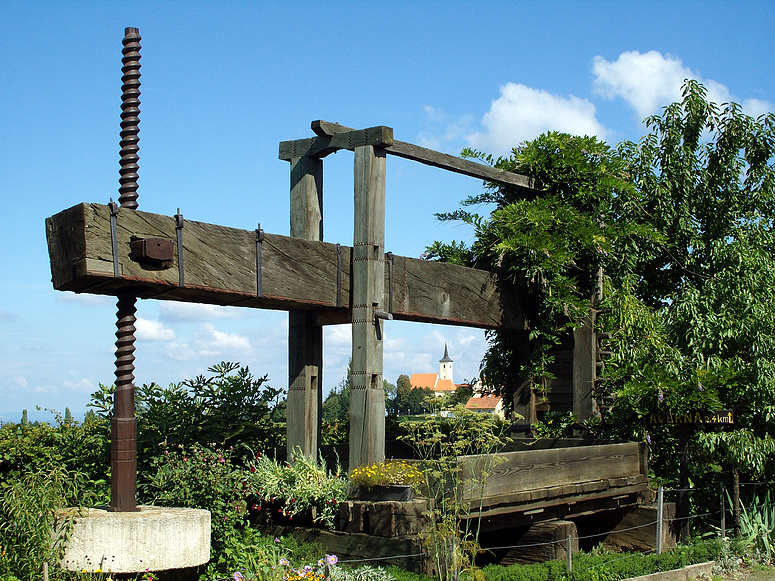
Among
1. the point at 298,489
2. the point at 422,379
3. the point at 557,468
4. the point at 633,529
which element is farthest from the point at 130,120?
the point at 422,379

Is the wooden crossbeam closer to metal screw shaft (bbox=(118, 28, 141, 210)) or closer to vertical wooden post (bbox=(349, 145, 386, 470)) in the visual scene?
vertical wooden post (bbox=(349, 145, 386, 470))

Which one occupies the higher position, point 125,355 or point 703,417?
point 125,355

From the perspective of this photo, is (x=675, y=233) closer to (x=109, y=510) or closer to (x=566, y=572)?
(x=566, y=572)

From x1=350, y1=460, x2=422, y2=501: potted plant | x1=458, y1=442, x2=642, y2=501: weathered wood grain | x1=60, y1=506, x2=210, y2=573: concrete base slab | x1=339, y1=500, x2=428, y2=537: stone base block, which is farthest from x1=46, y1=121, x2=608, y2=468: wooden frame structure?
x1=60, y1=506, x2=210, y2=573: concrete base slab

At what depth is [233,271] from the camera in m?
7.76

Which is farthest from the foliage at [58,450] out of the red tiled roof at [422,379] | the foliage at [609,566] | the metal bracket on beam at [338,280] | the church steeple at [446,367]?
the church steeple at [446,367]

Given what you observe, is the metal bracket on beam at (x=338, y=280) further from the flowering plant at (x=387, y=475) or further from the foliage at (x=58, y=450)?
the foliage at (x=58, y=450)

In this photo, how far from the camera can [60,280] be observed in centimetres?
686

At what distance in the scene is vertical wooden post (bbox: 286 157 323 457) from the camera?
8.97m

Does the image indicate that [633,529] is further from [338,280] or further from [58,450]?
[58,450]

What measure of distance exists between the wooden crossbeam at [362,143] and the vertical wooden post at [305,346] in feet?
0.54

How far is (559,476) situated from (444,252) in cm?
434

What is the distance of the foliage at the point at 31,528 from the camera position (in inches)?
253

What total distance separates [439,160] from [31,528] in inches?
236
